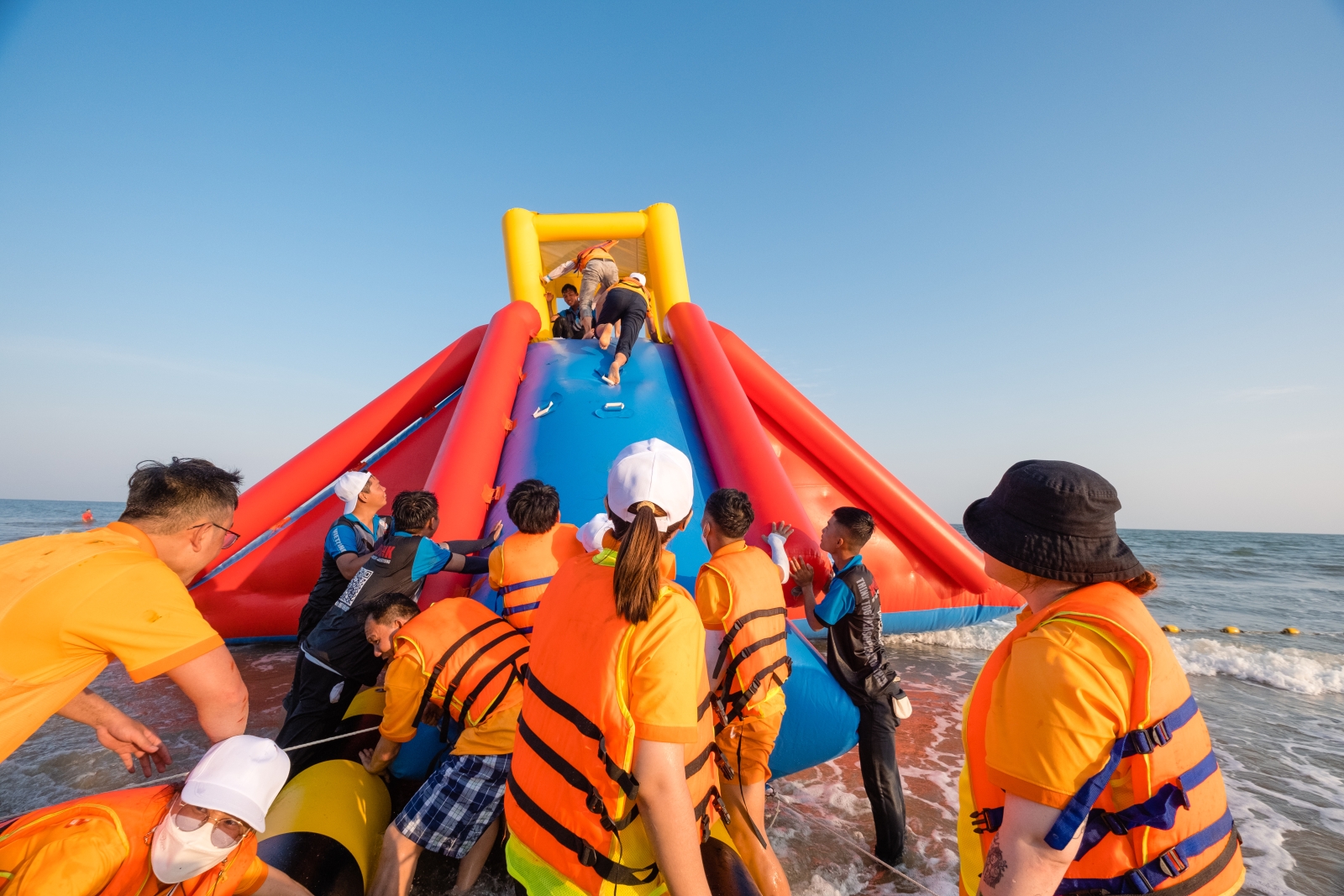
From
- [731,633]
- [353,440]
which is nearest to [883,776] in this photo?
[731,633]

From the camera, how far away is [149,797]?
1279 mm

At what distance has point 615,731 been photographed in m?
1.01

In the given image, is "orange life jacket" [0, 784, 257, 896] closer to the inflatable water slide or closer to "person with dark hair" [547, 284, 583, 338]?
the inflatable water slide

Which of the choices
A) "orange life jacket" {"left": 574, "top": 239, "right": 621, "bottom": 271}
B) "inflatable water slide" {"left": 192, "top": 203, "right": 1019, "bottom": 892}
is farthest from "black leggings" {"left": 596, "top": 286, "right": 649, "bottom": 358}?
"orange life jacket" {"left": 574, "top": 239, "right": 621, "bottom": 271}

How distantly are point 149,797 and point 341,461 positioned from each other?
12.3 ft

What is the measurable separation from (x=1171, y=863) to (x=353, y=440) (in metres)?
5.12

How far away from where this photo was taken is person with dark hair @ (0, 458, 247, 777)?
3.63ft

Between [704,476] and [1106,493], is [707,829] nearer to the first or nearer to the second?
[1106,493]

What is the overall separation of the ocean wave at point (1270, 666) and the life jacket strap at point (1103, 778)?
6.14 meters

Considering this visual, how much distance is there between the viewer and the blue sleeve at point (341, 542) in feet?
8.82

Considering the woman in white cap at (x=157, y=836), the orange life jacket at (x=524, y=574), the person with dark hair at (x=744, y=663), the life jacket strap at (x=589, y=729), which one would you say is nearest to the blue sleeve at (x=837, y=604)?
the person with dark hair at (x=744, y=663)

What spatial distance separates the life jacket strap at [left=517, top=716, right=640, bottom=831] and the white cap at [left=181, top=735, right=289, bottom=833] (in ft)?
2.06

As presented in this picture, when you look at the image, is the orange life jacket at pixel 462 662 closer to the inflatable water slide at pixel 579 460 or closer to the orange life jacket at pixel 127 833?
the orange life jacket at pixel 127 833

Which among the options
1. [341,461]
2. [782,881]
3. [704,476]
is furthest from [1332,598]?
[341,461]
